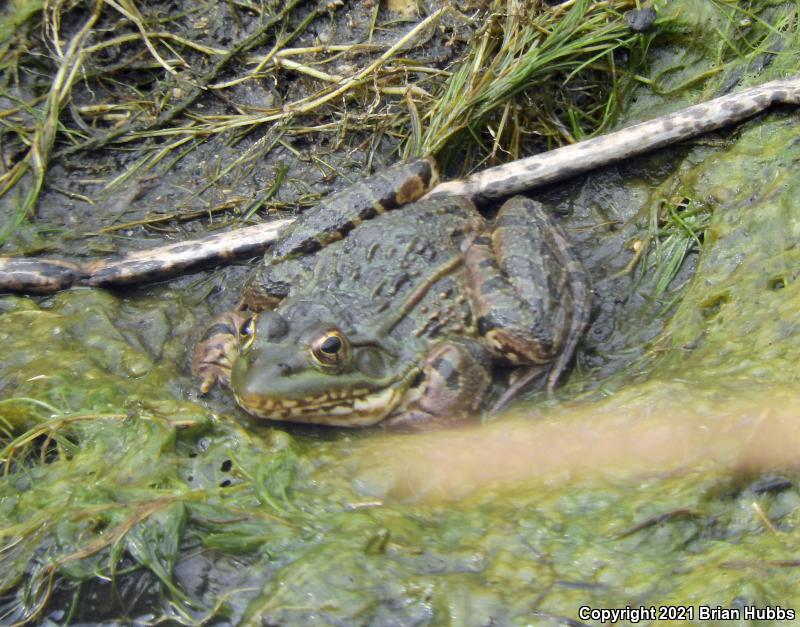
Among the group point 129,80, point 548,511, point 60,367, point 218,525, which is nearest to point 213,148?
point 129,80

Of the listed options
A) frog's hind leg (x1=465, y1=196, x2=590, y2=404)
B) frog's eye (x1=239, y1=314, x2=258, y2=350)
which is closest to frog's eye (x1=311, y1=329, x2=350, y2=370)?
frog's eye (x1=239, y1=314, x2=258, y2=350)

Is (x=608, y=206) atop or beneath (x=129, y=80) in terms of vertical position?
atop

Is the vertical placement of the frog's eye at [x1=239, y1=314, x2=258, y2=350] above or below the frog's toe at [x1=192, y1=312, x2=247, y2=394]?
above

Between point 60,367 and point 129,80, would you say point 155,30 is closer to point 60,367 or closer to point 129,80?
point 129,80

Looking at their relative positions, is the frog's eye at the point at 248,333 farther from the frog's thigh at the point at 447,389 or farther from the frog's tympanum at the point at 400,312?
the frog's thigh at the point at 447,389

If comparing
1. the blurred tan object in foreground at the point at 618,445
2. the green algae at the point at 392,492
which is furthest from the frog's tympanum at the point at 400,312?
the blurred tan object in foreground at the point at 618,445

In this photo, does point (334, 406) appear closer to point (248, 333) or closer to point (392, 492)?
point (248, 333)

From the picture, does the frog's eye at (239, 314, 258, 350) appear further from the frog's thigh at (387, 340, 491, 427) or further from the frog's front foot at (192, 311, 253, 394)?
the frog's thigh at (387, 340, 491, 427)
